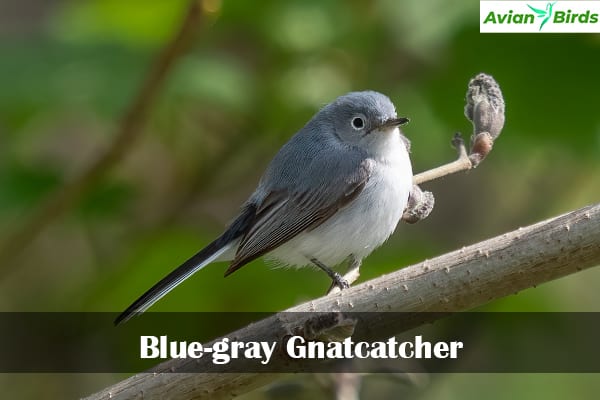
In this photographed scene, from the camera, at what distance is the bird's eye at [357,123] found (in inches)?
84.4

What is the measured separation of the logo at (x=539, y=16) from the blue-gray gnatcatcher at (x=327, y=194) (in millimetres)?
572

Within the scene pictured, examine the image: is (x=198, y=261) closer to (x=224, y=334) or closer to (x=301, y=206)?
(x=301, y=206)

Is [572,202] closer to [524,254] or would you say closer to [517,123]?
[517,123]

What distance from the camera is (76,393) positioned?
3043mm

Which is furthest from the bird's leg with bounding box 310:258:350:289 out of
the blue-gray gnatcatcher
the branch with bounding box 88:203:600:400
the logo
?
the logo

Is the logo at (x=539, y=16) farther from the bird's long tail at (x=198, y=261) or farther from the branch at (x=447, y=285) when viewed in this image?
the branch at (x=447, y=285)

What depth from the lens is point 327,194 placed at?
2125 mm

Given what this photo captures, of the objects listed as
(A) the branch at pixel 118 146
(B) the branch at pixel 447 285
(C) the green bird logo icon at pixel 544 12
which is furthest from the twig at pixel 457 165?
(C) the green bird logo icon at pixel 544 12

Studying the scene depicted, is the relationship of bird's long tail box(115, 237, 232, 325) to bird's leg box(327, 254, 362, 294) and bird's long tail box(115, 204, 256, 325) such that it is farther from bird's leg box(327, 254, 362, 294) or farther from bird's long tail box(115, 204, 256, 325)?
bird's leg box(327, 254, 362, 294)

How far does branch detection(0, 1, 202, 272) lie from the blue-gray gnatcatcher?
0.33 metres

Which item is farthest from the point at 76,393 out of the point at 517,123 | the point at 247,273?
the point at 517,123

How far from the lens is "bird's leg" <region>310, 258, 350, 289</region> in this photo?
6.21 ft

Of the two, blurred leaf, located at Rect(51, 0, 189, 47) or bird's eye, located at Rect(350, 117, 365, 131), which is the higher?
blurred leaf, located at Rect(51, 0, 189, 47)

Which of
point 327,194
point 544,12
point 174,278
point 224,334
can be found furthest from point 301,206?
point 544,12
